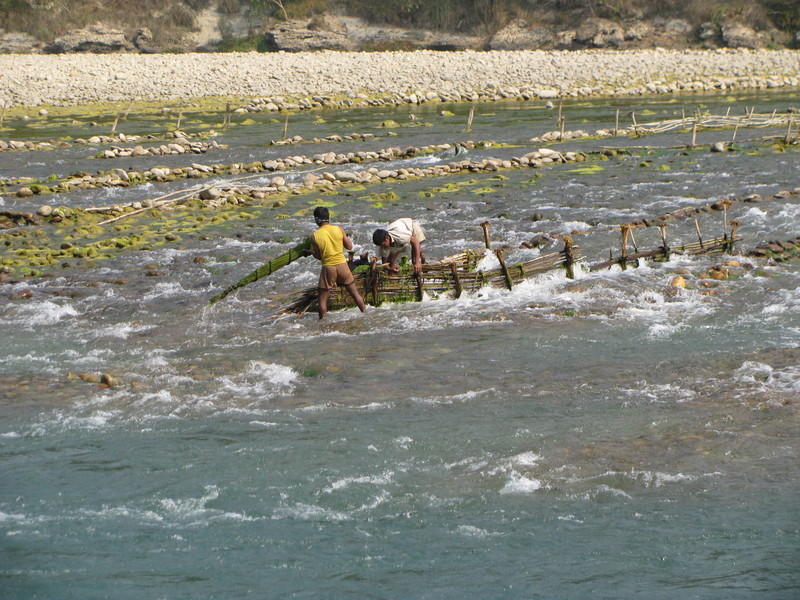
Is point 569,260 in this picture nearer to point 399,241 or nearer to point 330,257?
point 399,241

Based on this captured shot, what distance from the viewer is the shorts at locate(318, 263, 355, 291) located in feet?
39.2

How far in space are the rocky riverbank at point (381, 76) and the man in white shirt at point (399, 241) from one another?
29.0 metres

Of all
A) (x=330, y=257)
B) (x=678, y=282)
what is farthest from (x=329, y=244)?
(x=678, y=282)

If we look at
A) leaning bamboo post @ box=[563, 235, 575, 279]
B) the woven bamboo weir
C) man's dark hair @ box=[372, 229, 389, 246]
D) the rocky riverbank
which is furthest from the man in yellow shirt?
the rocky riverbank

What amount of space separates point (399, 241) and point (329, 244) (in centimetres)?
95

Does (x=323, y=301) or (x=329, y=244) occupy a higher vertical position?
(x=329, y=244)

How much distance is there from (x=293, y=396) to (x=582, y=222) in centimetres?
959

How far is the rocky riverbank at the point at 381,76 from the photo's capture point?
42.1m

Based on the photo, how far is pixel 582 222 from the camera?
17.8m

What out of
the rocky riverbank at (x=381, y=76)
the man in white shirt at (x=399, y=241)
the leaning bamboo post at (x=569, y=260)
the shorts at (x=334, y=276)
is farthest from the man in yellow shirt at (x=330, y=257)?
the rocky riverbank at (x=381, y=76)

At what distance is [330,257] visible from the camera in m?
11.8

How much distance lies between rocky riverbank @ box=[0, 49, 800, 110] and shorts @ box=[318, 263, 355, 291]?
95.5ft

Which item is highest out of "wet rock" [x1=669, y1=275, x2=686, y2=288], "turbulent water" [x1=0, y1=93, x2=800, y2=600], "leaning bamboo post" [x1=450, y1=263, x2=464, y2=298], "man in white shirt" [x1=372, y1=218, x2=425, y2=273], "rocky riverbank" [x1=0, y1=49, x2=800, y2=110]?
"rocky riverbank" [x1=0, y1=49, x2=800, y2=110]

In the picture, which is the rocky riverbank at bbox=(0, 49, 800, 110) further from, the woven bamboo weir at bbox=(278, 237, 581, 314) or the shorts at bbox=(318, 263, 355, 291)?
the shorts at bbox=(318, 263, 355, 291)
